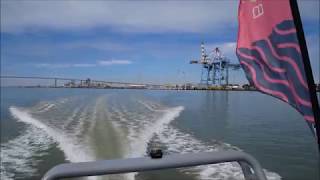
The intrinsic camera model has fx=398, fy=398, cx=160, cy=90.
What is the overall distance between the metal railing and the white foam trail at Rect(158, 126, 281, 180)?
152 inches

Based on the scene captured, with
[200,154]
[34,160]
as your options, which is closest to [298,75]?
[200,154]

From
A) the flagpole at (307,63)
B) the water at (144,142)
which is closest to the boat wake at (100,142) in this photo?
the water at (144,142)

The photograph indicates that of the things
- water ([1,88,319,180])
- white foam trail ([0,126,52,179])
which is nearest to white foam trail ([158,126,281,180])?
water ([1,88,319,180])

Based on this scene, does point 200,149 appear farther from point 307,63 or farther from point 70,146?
point 307,63

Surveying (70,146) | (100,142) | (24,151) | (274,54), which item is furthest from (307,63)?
(100,142)

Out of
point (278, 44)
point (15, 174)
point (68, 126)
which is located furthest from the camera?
point (68, 126)

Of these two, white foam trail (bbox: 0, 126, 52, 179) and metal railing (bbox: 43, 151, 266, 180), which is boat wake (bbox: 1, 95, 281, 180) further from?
metal railing (bbox: 43, 151, 266, 180)

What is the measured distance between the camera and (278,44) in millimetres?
2334

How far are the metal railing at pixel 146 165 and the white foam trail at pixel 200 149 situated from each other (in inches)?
152

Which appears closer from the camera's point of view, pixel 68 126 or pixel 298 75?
pixel 298 75

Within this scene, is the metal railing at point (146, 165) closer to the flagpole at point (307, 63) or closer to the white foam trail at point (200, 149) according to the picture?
the flagpole at point (307, 63)

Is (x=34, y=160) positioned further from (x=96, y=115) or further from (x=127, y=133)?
(x=96, y=115)

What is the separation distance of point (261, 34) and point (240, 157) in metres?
0.74

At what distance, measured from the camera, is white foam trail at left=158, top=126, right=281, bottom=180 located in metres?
8.07
